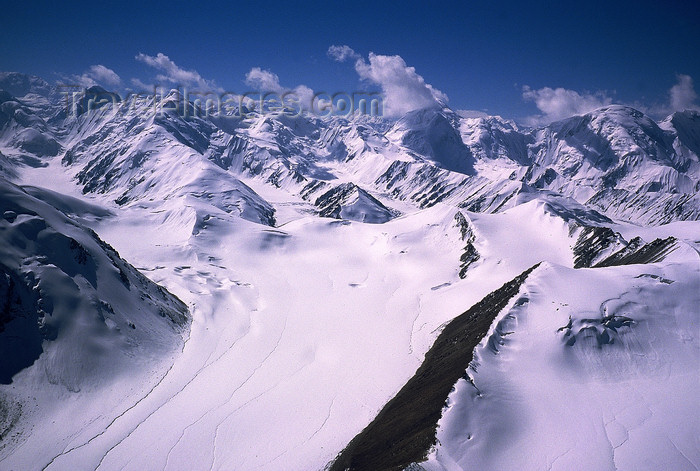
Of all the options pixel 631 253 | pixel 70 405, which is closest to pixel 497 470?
pixel 70 405

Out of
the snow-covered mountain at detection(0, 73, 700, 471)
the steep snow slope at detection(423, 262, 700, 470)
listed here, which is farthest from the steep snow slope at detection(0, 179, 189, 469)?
the steep snow slope at detection(423, 262, 700, 470)

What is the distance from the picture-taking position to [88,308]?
6194cm

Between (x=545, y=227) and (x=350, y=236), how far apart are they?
71.3 meters

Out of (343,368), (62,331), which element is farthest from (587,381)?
(62,331)

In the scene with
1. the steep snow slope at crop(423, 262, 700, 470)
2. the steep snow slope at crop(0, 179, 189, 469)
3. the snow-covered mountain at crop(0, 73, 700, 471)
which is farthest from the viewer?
the steep snow slope at crop(0, 179, 189, 469)

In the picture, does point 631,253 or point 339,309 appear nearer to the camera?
point 631,253

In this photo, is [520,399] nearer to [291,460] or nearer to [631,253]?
[291,460]

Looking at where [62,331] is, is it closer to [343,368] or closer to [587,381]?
[343,368]

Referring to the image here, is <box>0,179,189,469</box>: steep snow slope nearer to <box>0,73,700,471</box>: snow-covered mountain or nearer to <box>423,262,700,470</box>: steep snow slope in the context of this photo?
<box>0,73,700,471</box>: snow-covered mountain

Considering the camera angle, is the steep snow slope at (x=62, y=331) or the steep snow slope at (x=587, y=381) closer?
the steep snow slope at (x=587, y=381)

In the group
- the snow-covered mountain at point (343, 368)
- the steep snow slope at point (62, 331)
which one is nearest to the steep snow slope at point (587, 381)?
the snow-covered mountain at point (343, 368)

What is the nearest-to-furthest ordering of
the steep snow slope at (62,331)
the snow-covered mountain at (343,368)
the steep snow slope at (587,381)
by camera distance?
the steep snow slope at (587,381)
the snow-covered mountain at (343,368)
the steep snow slope at (62,331)

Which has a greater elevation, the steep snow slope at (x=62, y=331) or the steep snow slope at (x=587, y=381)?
the steep snow slope at (x=62, y=331)

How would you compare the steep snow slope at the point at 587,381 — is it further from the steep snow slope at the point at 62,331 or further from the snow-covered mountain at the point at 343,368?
the steep snow slope at the point at 62,331
